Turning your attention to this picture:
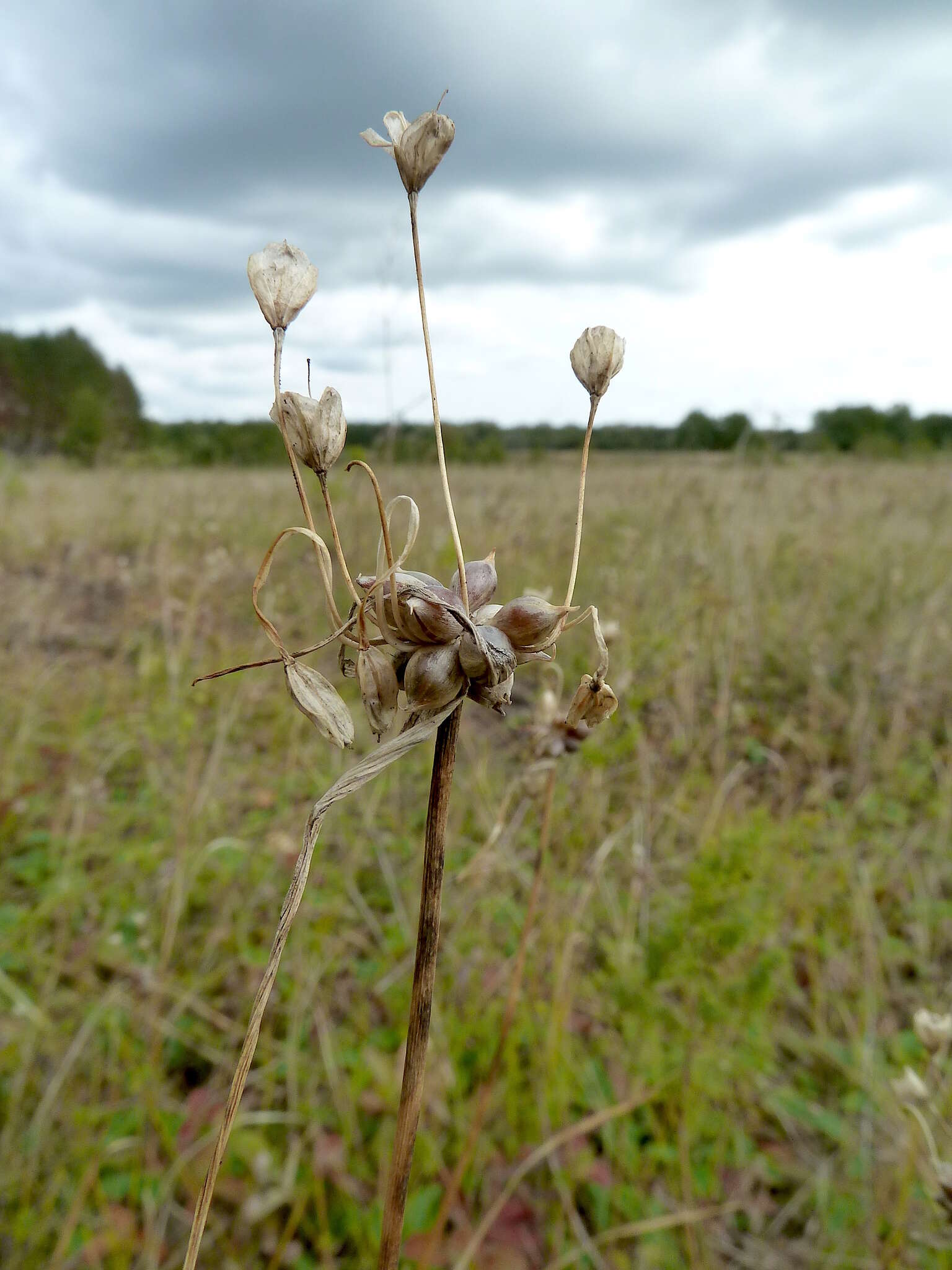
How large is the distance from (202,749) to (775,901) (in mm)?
1600

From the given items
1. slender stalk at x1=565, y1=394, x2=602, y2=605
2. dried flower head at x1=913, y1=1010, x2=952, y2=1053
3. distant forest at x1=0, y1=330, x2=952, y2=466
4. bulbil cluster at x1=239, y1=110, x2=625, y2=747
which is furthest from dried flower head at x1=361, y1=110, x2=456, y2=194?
distant forest at x1=0, y1=330, x2=952, y2=466

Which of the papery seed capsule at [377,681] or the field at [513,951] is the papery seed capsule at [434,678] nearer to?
the papery seed capsule at [377,681]

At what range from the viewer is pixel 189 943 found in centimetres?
177

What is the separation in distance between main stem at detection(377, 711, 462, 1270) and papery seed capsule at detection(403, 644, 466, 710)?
0.07ft

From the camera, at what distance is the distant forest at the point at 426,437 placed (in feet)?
14.8

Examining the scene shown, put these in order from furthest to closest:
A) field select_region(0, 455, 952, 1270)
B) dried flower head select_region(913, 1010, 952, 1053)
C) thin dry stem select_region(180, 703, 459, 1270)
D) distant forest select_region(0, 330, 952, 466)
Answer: distant forest select_region(0, 330, 952, 466)
field select_region(0, 455, 952, 1270)
dried flower head select_region(913, 1010, 952, 1053)
thin dry stem select_region(180, 703, 459, 1270)

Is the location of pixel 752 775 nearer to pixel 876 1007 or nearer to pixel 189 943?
pixel 876 1007

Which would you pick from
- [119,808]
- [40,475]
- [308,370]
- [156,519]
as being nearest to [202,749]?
[119,808]

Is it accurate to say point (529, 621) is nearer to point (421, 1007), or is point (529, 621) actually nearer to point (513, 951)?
point (421, 1007)

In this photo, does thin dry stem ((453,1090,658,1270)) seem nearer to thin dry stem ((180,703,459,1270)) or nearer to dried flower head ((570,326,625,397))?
thin dry stem ((180,703,459,1270))

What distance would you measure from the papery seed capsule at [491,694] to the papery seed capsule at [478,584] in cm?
4

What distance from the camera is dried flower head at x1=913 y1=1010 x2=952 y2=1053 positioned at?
75 cm

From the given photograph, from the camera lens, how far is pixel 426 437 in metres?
3.84

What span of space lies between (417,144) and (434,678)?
22cm
